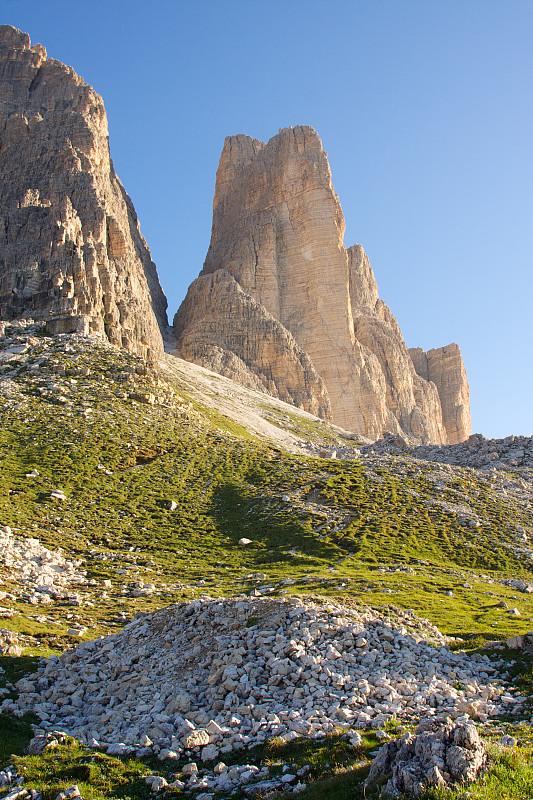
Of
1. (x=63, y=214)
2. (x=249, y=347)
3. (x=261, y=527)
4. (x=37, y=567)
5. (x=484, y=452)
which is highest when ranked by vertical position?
(x=63, y=214)

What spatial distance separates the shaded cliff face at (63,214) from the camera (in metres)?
90.5

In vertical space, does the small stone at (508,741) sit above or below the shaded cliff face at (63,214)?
below

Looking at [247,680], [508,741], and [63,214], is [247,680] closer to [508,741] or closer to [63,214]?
[508,741]

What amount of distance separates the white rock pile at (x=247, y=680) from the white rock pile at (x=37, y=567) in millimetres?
9964

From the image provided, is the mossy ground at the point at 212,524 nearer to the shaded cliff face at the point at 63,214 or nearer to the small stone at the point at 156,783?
the small stone at the point at 156,783

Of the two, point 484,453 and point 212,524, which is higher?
point 484,453

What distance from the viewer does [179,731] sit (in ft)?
51.9

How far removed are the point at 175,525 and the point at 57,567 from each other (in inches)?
558

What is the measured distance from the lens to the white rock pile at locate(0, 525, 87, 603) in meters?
31.2

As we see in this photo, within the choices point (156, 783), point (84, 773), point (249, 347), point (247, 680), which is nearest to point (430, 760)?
point (156, 783)

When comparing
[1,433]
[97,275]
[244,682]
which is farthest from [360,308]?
[244,682]

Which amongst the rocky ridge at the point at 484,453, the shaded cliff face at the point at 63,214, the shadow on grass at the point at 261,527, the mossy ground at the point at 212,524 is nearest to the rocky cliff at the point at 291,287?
the shaded cliff face at the point at 63,214

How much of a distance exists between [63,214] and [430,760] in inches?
4325

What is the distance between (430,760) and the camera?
36.1 ft
